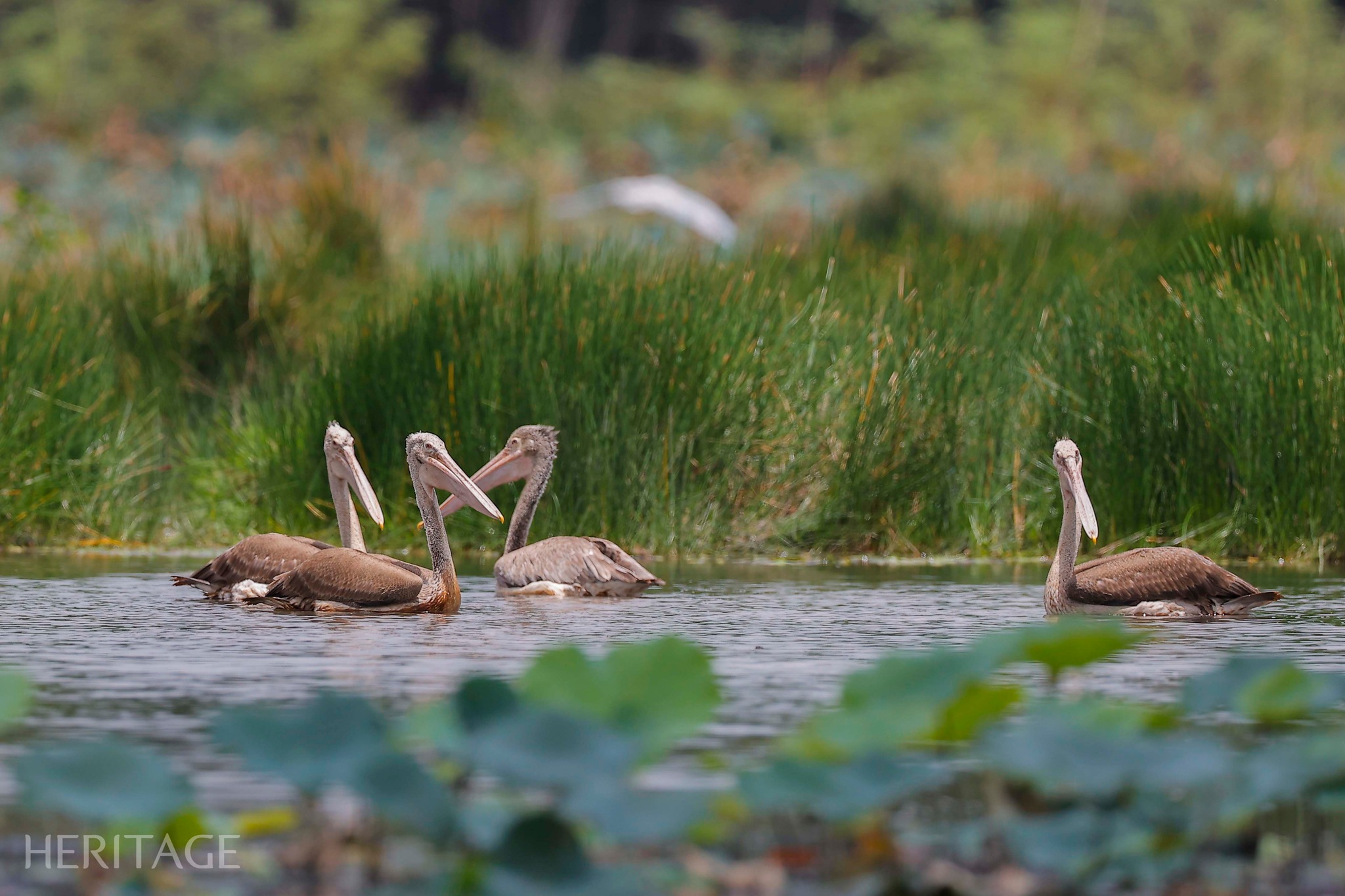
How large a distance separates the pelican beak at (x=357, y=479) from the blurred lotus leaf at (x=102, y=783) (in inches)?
235

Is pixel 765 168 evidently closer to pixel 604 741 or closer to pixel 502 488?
pixel 502 488

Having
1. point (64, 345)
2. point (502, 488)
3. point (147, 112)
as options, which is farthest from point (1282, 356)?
point (147, 112)

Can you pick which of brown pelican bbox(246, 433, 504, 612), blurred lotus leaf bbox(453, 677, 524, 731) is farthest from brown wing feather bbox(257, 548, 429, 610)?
blurred lotus leaf bbox(453, 677, 524, 731)

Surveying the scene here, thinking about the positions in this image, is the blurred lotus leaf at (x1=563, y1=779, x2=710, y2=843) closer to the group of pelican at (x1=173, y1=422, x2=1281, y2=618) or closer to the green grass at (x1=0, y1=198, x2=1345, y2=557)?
the group of pelican at (x1=173, y1=422, x2=1281, y2=618)

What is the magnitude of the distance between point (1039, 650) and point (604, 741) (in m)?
0.89

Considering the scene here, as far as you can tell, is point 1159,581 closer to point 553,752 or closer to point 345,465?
→ point 345,465

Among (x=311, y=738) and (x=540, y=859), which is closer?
(x=540, y=859)

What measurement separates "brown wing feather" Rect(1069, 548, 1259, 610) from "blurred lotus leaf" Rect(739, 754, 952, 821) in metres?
4.82

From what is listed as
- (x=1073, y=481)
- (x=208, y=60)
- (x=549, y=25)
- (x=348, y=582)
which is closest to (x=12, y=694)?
(x=348, y=582)

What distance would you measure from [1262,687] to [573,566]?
538 centimetres

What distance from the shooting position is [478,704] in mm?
3873

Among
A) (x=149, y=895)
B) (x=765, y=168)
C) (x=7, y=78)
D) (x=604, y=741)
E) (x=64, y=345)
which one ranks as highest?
(x=7, y=78)

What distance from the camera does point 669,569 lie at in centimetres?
1066

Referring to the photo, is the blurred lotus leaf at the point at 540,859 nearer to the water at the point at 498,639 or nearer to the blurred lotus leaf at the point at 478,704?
the blurred lotus leaf at the point at 478,704
